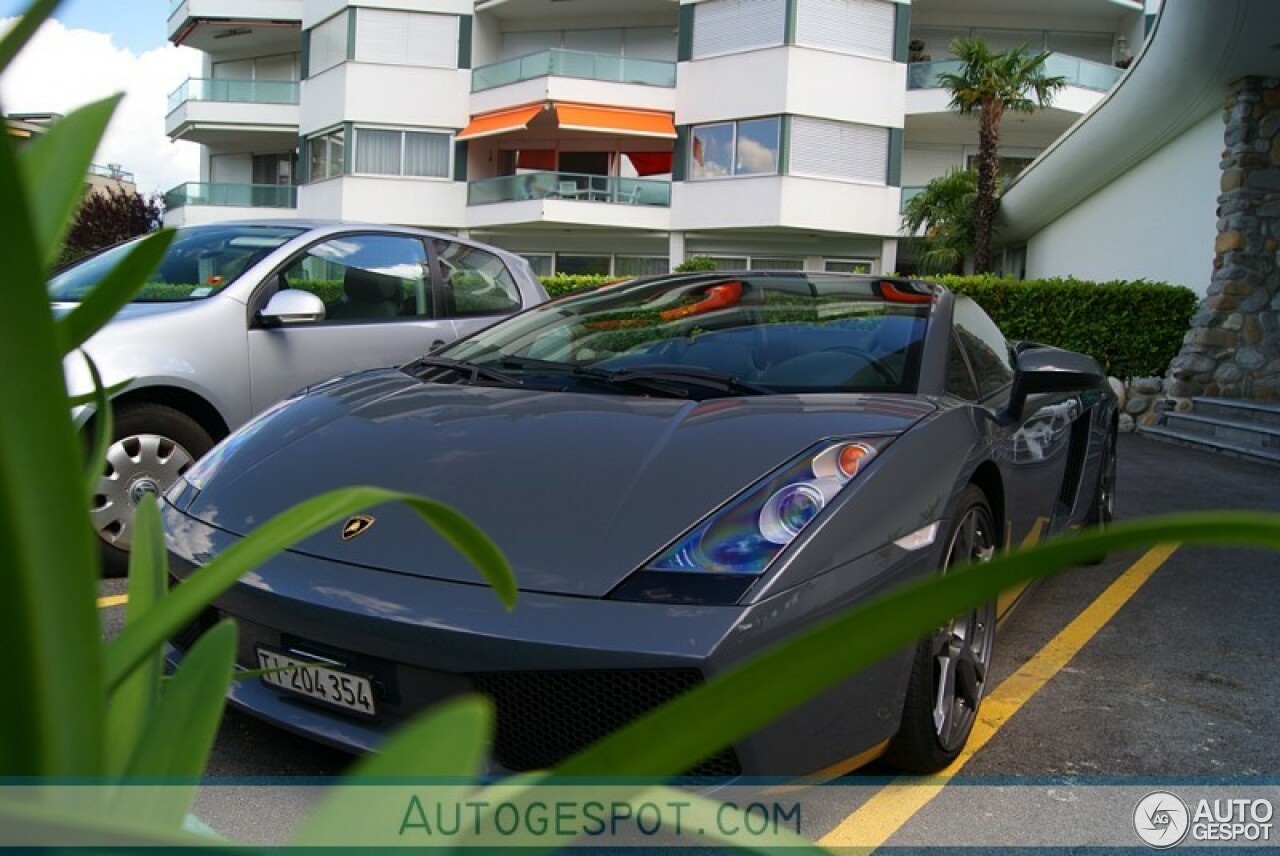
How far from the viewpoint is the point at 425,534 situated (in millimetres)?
2203

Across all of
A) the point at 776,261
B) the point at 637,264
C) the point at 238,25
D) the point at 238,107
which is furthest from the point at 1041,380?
the point at 238,25

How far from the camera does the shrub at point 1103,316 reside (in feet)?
37.6

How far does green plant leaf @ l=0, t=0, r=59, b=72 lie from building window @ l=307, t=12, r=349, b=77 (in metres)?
27.2

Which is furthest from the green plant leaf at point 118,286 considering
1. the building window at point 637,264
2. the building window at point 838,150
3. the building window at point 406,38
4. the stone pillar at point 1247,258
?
the building window at point 406,38

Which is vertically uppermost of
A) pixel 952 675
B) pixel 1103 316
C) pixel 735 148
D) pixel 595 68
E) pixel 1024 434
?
pixel 595 68

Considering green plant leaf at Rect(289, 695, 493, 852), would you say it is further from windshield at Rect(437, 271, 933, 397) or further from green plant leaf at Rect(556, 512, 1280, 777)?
windshield at Rect(437, 271, 933, 397)

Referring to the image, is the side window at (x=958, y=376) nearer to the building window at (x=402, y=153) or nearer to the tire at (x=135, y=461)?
the tire at (x=135, y=461)

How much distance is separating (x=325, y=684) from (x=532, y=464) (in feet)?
2.16

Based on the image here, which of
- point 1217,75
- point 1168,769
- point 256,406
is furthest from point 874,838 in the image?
point 1217,75

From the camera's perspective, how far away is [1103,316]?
1195 centimetres

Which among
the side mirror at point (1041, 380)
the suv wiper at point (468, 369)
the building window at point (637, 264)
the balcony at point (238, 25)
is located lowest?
the suv wiper at point (468, 369)

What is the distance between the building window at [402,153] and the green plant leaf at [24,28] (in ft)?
86.5

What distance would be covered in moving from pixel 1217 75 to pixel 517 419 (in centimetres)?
944

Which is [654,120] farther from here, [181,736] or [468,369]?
[181,736]
